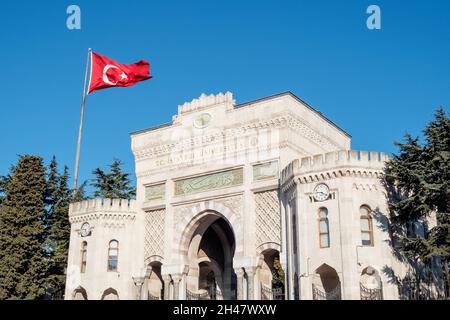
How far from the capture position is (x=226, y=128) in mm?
29828

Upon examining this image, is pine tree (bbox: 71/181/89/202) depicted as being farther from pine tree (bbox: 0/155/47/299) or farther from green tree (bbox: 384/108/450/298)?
green tree (bbox: 384/108/450/298)

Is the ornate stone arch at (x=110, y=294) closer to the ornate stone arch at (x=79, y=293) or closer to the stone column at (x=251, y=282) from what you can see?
the ornate stone arch at (x=79, y=293)

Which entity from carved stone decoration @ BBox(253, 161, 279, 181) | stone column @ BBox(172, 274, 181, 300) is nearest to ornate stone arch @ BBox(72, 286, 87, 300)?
stone column @ BBox(172, 274, 181, 300)

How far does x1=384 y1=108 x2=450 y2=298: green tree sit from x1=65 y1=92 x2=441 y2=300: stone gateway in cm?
76

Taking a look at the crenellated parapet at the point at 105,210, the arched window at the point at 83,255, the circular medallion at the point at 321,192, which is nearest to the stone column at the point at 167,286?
the crenellated parapet at the point at 105,210

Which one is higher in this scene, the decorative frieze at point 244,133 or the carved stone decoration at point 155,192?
the decorative frieze at point 244,133

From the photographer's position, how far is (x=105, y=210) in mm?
31328

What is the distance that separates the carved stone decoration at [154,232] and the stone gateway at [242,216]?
0.06 meters

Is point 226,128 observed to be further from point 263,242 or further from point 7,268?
point 7,268

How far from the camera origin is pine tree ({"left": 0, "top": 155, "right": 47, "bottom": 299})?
1219 inches

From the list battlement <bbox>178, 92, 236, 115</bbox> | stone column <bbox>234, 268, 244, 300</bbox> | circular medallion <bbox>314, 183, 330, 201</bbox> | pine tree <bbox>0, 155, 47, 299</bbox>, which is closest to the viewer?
circular medallion <bbox>314, 183, 330, 201</bbox>

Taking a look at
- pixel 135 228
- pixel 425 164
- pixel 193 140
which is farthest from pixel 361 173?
pixel 135 228

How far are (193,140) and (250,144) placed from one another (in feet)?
12.1

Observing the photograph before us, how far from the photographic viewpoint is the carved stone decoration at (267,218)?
88.0 feet
